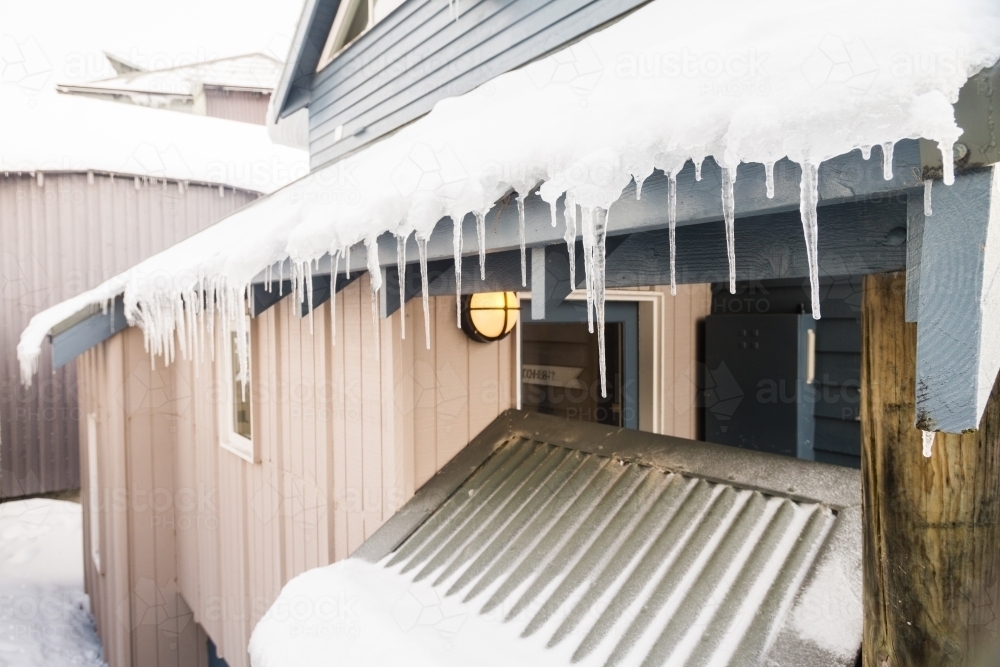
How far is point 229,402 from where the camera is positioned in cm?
462

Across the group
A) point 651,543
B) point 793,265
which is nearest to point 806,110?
point 793,265

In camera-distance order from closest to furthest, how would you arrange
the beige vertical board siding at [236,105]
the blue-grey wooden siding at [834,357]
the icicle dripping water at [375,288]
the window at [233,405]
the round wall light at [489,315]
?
1. the icicle dripping water at [375,288]
2. the round wall light at [489,315]
3. the blue-grey wooden siding at [834,357]
4. the window at [233,405]
5. the beige vertical board siding at [236,105]

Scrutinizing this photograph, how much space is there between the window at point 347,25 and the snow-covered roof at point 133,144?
743 cm

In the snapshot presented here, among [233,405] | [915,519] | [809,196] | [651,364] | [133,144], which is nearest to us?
[809,196]

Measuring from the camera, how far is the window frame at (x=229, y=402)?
14.0 feet

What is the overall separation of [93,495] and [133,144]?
7.91m

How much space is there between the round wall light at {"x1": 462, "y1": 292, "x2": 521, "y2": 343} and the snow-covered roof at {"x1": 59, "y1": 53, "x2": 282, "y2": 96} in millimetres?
14850

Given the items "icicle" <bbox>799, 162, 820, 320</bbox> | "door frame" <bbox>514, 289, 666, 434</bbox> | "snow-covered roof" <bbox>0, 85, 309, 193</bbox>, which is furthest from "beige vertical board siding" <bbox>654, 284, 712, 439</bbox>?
"snow-covered roof" <bbox>0, 85, 309, 193</bbox>

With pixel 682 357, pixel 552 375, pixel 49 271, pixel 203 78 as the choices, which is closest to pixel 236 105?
pixel 203 78

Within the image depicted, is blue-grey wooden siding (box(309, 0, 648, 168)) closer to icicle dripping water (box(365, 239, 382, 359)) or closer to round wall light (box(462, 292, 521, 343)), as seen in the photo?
round wall light (box(462, 292, 521, 343))

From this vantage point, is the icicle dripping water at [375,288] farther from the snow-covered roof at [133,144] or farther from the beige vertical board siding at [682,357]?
the snow-covered roof at [133,144]

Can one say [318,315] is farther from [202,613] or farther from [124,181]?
[124,181]

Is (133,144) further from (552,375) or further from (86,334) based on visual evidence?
(552,375)

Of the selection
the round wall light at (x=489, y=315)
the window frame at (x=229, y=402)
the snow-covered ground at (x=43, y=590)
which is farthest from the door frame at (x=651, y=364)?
the snow-covered ground at (x=43, y=590)
